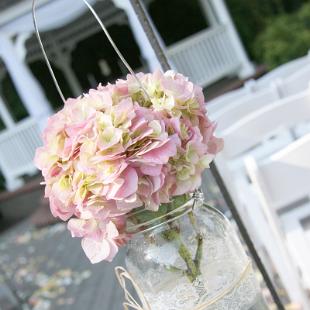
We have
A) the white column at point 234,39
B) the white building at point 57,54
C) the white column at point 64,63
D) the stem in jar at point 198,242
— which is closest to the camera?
the stem in jar at point 198,242

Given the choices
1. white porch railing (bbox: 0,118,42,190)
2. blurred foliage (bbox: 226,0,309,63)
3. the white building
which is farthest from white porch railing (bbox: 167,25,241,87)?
white porch railing (bbox: 0,118,42,190)

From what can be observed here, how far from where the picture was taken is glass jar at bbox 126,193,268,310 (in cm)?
120

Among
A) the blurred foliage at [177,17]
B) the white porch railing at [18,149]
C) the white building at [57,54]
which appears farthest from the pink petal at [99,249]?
the blurred foliage at [177,17]

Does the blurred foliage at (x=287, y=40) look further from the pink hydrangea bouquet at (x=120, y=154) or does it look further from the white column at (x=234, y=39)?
the pink hydrangea bouquet at (x=120, y=154)

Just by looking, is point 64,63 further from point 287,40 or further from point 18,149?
point 287,40

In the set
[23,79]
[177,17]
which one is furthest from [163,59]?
[177,17]

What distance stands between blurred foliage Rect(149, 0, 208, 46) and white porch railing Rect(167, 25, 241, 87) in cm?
341

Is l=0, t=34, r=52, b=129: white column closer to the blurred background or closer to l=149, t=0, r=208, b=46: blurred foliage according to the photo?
the blurred background

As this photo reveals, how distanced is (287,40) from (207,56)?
5.58 feet

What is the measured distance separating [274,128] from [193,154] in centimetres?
130

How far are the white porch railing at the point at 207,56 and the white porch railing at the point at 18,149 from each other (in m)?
3.28

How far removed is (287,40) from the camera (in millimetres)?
11164

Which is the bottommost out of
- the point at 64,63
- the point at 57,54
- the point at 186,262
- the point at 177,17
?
the point at 186,262

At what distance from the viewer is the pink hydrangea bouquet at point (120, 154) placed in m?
1.10
